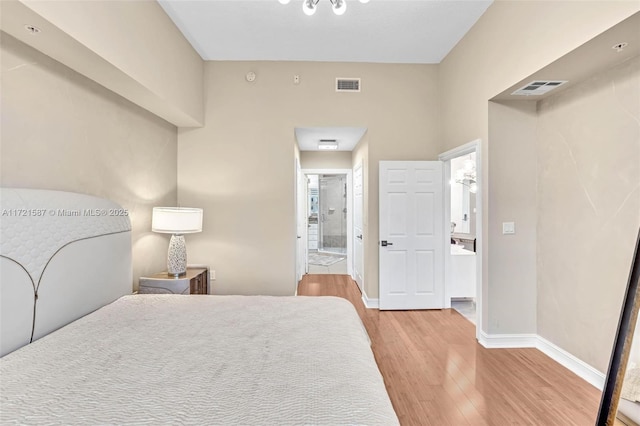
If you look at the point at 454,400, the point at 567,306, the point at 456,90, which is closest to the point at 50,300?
the point at 454,400

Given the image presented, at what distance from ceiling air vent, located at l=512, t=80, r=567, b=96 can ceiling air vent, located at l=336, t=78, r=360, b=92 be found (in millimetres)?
1825

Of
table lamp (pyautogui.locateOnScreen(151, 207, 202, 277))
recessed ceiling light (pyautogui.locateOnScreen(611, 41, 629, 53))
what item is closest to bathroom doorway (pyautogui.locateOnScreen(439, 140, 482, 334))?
recessed ceiling light (pyautogui.locateOnScreen(611, 41, 629, 53))

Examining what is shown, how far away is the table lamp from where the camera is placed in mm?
2840

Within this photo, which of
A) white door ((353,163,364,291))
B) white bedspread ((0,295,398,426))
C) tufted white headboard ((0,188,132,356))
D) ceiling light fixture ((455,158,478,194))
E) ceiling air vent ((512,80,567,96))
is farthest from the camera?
ceiling light fixture ((455,158,478,194))

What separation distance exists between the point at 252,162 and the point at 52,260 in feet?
7.75

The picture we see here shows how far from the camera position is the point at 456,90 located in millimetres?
3369

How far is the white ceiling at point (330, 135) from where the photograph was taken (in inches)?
153

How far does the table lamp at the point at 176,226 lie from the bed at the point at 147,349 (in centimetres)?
65

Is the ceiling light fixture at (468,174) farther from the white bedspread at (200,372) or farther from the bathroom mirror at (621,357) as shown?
the white bedspread at (200,372)

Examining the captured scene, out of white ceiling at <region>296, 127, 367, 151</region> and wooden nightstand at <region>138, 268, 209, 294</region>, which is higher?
white ceiling at <region>296, 127, 367, 151</region>

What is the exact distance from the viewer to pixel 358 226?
4.93 m

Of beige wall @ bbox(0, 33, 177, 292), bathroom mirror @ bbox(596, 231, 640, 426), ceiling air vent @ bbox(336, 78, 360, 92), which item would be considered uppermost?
ceiling air vent @ bbox(336, 78, 360, 92)

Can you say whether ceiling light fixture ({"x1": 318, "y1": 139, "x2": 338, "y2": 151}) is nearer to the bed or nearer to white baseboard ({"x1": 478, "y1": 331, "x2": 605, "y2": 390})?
the bed

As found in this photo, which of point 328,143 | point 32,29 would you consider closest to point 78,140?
point 32,29
